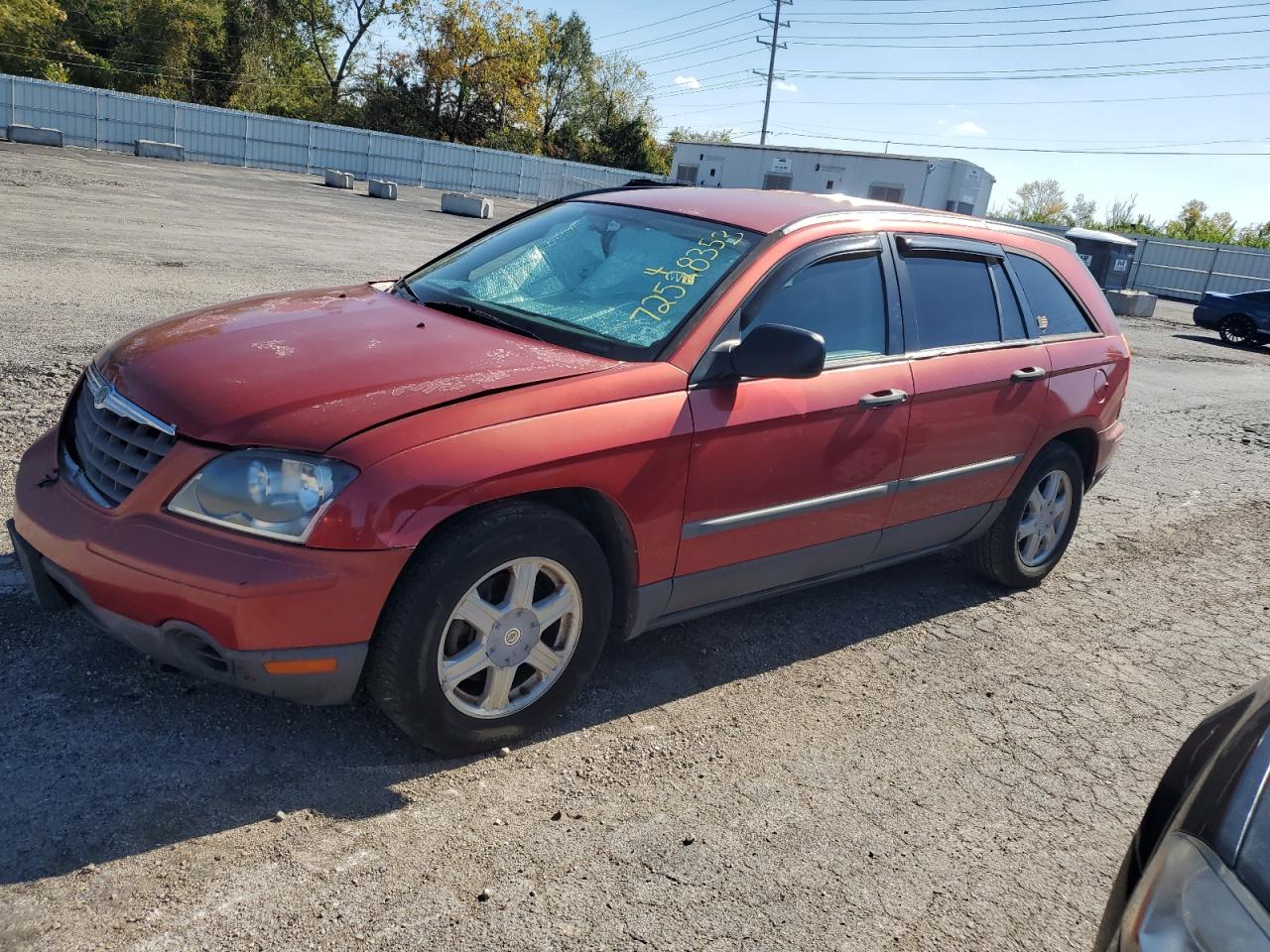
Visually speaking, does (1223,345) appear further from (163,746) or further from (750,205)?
(163,746)

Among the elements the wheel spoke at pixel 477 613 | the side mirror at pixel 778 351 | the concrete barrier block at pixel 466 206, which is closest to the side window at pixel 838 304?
the side mirror at pixel 778 351

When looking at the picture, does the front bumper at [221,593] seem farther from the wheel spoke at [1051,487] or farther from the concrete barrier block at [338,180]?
the concrete barrier block at [338,180]

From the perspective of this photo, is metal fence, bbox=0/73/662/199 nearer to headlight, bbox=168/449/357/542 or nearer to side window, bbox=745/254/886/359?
side window, bbox=745/254/886/359

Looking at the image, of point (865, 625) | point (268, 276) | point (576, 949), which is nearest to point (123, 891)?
point (576, 949)

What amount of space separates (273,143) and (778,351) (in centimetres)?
3602

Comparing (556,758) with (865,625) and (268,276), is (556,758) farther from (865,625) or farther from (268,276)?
(268,276)

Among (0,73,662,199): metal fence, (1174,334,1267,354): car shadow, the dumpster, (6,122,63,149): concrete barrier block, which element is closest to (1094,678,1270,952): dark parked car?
(1174,334,1267,354): car shadow

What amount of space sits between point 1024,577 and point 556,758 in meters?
3.03

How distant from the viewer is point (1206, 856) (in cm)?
165

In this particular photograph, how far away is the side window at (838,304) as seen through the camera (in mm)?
3785

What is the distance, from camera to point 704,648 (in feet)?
13.5

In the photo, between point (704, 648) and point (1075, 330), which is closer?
point (704, 648)

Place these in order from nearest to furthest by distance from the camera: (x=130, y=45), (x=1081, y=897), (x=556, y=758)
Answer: (x=1081, y=897), (x=556, y=758), (x=130, y=45)

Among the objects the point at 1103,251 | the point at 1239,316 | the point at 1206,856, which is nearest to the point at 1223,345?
the point at 1239,316
